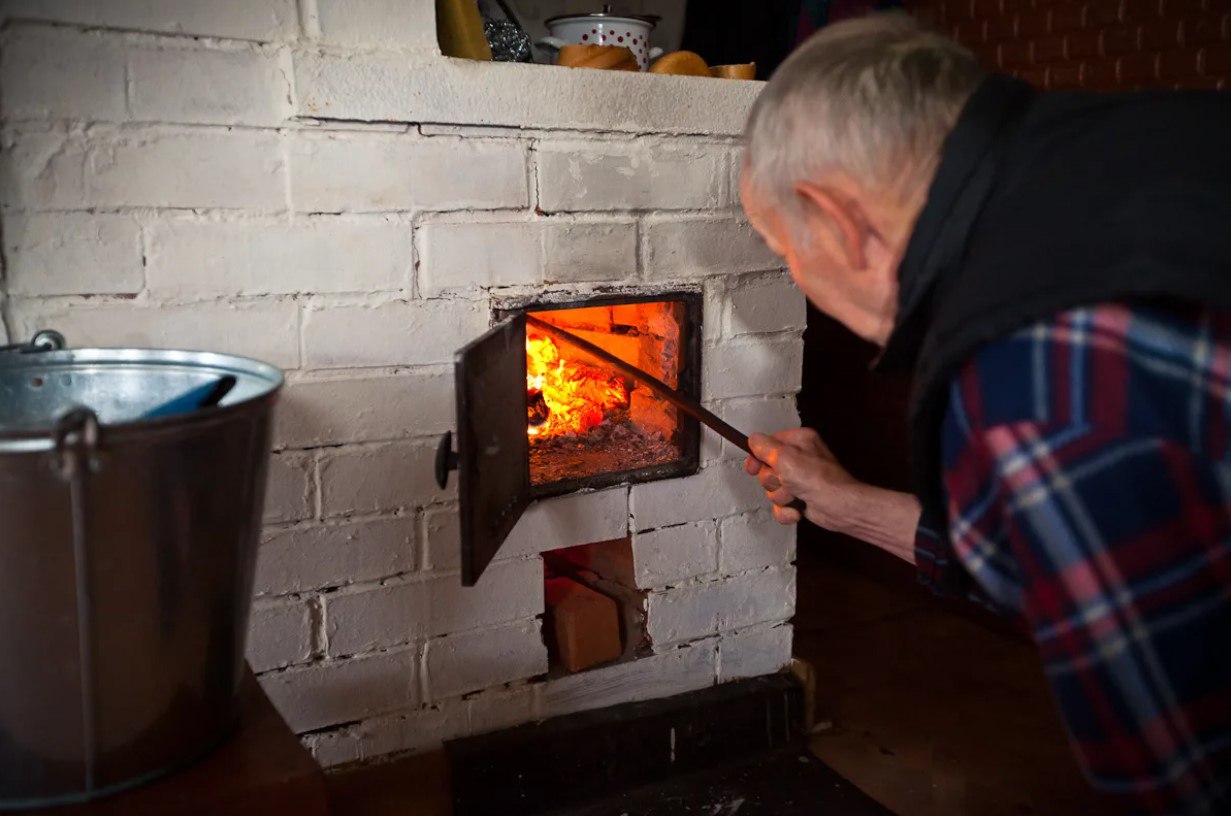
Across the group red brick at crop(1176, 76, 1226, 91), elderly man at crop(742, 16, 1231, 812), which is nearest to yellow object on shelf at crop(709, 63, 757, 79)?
elderly man at crop(742, 16, 1231, 812)

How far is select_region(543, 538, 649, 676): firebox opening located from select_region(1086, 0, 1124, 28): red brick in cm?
210

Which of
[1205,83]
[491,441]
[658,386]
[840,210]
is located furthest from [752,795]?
[1205,83]

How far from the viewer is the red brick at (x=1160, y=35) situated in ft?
8.69

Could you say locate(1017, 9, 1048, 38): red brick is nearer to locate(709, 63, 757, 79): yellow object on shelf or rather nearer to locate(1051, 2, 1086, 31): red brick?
locate(1051, 2, 1086, 31): red brick

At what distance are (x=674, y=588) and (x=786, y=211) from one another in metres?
1.16

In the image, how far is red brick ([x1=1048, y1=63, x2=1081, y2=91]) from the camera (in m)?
2.95

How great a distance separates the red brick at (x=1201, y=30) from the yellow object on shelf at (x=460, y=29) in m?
1.96

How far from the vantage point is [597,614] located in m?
2.03

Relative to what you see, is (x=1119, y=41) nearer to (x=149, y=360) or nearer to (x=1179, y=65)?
(x=1179, y=65)

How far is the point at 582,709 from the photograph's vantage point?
203 cm

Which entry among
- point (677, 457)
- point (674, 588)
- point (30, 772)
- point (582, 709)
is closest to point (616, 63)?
point (677, 457)

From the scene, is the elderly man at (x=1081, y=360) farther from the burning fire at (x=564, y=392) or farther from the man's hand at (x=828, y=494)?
the burning fire at (x=564, y=392)

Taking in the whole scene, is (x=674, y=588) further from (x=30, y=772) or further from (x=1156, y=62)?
(x=1156, y=62)

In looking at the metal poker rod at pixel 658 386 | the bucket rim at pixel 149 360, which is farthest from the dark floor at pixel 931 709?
the bucket rim at pixel 149 360
